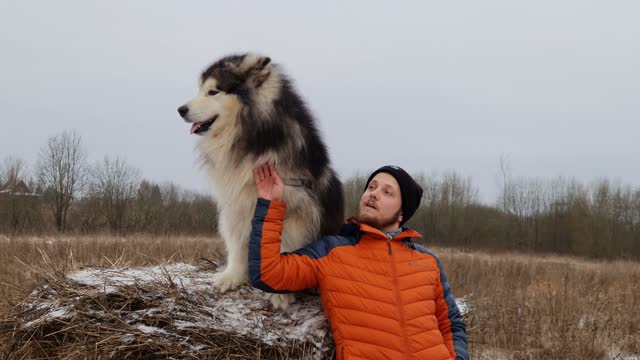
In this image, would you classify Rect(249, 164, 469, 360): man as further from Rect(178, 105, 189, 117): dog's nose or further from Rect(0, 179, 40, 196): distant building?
Rect(0, 179, 40, 196): distant building

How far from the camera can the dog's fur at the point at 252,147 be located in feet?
9.01

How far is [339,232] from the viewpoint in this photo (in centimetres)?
305

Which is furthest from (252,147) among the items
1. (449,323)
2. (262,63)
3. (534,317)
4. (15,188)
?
(15,188)

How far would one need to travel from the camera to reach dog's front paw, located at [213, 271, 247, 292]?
292 cm

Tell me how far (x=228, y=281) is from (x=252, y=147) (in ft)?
3.03

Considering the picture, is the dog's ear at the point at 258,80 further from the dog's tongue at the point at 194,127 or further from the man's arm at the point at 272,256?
the man's arm at the point at 272,256

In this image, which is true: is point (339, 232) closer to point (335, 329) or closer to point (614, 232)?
point (335, 329)

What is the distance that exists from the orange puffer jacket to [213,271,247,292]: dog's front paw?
526 mm

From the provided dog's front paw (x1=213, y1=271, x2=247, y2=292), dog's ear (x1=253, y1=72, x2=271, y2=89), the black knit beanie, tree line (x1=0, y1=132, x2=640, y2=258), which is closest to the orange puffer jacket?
the black knit beanie

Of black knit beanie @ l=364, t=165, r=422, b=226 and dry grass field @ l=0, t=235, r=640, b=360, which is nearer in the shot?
black knit beanie @ l=364, t=165, r=422, b=226

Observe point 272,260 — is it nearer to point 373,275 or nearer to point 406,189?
point 373,275

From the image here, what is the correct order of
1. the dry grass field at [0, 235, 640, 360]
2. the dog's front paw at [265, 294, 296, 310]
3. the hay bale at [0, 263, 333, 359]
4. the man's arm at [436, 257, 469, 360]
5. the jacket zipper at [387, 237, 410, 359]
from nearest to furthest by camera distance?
the jacket zipper at [387, 237, 410, 359], the hay bale at [0, 263, 333, 359], the man's arm at [436, 257, 469, 360], the dog's front paw at [265, 294, 296, 310], the dry grass field at [0, 235, 640, 360]

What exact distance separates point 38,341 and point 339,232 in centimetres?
202

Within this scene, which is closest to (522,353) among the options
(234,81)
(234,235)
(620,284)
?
(234,235)
